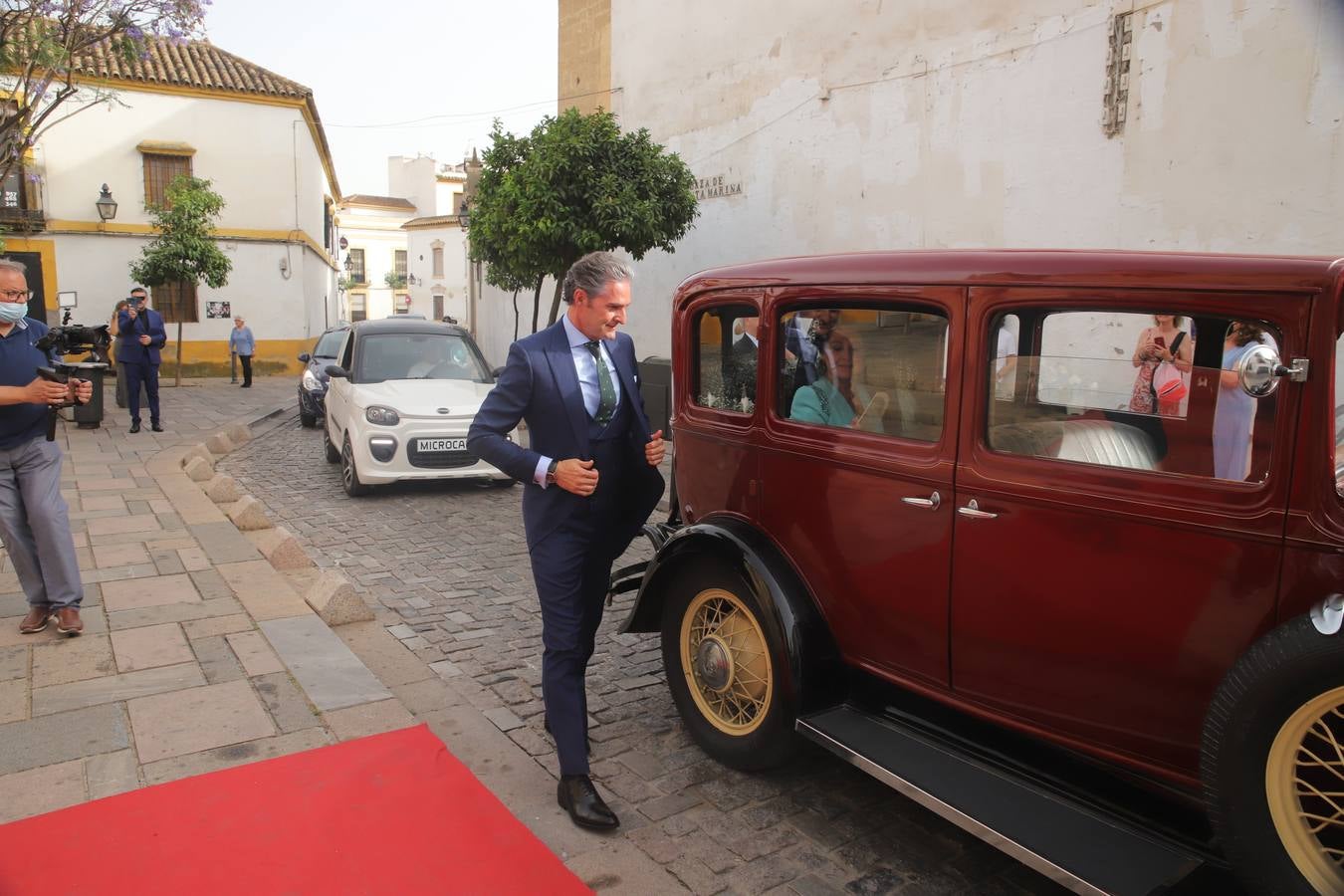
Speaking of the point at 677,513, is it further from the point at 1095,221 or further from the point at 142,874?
the point at 1095,221

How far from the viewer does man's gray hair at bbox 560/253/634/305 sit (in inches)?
129

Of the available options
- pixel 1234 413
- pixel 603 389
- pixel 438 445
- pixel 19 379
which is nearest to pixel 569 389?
pixel 603 389

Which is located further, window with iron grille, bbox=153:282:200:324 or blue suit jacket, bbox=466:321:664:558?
window with iron grille, bbox=153:282:200:324

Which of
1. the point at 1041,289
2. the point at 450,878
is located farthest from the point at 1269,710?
the point at 450,878

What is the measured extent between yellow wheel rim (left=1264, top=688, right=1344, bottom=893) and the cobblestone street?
41.2 inches

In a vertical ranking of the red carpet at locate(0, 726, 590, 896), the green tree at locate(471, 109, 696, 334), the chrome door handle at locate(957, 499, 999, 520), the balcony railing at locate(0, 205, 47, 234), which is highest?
the balcony railing at locate(0, 205, 47, 234)

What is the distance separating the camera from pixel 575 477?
10.3ft

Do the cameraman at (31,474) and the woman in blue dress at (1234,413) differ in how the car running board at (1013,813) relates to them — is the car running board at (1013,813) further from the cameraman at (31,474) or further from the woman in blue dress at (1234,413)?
the cameraman at (31,474)

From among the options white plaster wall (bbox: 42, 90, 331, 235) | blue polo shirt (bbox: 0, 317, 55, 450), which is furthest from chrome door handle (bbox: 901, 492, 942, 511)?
white plaster wall (bbox: 42, 90, 331, 235)

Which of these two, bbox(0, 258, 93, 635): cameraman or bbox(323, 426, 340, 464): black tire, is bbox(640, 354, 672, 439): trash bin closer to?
bbox(323, 426, 340, 464): black tire

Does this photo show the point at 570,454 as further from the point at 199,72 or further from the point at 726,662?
the point at 199,72

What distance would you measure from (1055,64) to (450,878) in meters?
9.52

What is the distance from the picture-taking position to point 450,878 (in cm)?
291

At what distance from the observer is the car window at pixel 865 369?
119 inches
